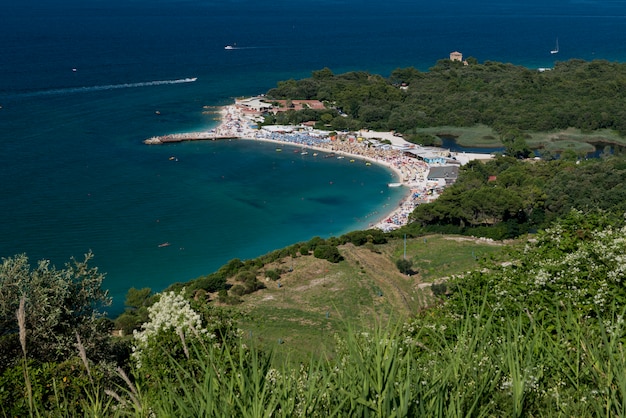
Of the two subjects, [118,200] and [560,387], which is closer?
[560,387]

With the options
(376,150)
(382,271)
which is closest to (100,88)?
(376,150)

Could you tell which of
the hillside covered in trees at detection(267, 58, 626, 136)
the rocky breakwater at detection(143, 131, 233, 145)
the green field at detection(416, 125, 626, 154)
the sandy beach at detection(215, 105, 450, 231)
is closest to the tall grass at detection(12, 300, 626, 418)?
the sandy beach at detection(215, 105, 450, 231)

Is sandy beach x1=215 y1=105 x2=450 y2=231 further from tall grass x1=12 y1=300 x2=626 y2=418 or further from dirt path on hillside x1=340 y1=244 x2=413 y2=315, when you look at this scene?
tall grass x1=12 y1=300 x2=626 y2=418

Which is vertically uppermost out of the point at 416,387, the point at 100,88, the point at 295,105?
the point at 416,387

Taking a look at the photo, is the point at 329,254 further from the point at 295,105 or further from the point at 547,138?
the point at 295,105

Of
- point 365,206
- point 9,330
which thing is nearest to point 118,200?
point 365,206

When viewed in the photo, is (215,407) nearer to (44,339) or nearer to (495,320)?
(495,320)

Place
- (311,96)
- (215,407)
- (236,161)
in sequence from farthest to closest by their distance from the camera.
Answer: (311,96), (236,161), (215,407)
